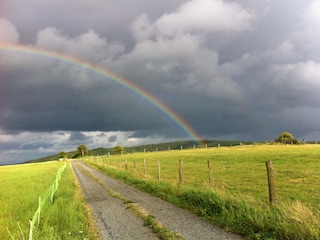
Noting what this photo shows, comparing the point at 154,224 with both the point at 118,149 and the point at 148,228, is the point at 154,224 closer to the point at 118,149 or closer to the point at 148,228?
the point at 148,228

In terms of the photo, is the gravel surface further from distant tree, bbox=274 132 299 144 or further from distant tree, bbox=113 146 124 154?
distant tree, bbox=113 146 124 154

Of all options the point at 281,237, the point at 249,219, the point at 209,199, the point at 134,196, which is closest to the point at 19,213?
the point at 134,196

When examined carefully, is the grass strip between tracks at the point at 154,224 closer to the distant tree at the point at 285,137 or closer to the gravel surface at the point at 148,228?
the gravel surface at the point at 148,228

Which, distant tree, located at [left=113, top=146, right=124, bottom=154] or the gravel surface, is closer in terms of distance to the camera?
the gravel surface

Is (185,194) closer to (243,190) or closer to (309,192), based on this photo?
(243,190)

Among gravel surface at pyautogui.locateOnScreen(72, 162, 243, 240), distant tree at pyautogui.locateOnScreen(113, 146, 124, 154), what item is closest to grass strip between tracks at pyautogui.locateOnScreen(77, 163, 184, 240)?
gravel surface at pyautogui.locateOnScreen(72, 162, 243, 240)

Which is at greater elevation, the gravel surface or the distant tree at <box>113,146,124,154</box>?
the distant tree at <box>113,146,124,154</box>

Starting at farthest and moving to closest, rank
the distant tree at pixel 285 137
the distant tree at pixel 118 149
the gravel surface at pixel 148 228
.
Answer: the distant tree at pixel 118 149 → the distant tree at pixel 285 137 → the gravel surface at pixel 148 228

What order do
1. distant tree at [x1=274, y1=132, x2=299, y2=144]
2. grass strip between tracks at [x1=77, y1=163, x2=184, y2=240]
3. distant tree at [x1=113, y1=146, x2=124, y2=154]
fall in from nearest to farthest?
grass strip between tracks at [x1=77, y1=163, x2=184, y2=240] → distant tree at [x1=274, y1=132, x2=299, y2=144] → distant tree at [x1=113, y1=146, x2=124, y2=154]

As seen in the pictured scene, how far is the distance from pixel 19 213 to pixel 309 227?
11.9m

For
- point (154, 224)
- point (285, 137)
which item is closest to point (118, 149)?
point (285, 137)

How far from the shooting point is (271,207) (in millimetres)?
9234

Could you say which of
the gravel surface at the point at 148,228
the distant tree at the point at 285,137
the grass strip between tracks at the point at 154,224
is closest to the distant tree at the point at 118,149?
the distant tree at the point at 285,137

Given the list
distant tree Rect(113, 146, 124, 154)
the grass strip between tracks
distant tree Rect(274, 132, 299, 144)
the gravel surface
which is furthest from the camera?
distant tree Rect(113, 146, 124, 154)
